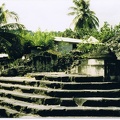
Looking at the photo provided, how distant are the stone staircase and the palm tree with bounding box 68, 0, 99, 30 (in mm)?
31165

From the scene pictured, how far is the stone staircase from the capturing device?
7.60 meters

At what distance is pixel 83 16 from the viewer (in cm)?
4100

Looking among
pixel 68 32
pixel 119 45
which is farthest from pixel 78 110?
pixel 68 32

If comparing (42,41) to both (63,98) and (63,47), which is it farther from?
(63,98)

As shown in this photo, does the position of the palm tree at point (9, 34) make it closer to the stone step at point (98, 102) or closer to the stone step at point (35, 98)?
the stone step at point (35, 98)

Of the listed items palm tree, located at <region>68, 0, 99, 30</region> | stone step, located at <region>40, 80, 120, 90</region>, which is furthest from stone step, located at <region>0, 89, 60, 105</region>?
palm tree, located at <region>68, 0, 99, 30</region>

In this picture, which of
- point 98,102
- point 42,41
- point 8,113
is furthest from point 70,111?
point 42,41

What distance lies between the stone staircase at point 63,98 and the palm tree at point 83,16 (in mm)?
31165

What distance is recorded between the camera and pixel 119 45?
1151cm

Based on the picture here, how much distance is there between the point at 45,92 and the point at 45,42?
23491mm

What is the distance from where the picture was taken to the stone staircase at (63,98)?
7.60 m

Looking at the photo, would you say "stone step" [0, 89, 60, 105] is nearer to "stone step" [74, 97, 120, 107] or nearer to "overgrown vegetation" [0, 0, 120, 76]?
"stone step" [74, 97, 120, 107]

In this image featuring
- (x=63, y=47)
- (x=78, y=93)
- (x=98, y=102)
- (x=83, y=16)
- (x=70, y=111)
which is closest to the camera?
(x=70, y=111)

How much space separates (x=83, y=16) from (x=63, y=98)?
111 feet
